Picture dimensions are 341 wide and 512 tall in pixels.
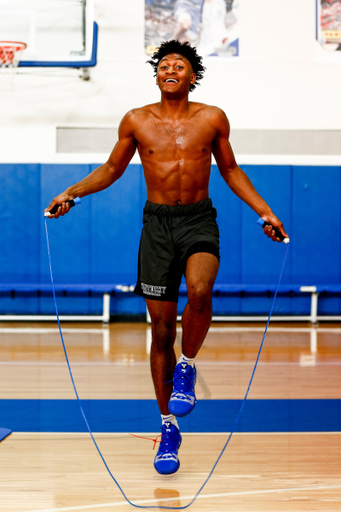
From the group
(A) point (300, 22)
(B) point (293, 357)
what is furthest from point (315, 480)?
Answer: (A) point (300, 22)

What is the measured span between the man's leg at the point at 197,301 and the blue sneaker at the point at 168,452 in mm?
396

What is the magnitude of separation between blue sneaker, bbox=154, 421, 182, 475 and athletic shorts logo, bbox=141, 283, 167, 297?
549 millimetres

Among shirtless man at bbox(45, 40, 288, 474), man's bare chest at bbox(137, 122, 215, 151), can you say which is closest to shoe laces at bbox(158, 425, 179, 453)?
shirtless man at bbox(45, 40, 288, 474)

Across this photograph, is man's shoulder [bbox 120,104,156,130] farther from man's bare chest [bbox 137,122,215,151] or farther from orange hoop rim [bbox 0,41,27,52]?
orange hoop rim [bbox 0,41,27,52]

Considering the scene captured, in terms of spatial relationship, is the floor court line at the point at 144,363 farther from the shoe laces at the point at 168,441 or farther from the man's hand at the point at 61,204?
the man's hand at the point at 61,204

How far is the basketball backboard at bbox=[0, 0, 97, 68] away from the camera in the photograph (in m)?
6.04

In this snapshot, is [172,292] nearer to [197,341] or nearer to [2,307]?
[197,341]

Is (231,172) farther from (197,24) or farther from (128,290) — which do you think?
(197,24)

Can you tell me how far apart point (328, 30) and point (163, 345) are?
5704mm

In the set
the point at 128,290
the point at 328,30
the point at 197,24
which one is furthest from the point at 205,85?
the point at 128,290

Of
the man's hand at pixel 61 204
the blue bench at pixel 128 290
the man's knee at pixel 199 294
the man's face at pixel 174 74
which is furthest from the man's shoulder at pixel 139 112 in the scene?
the blue bench at pixel 128 290

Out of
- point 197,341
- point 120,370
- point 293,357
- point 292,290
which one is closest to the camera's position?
point 197,341

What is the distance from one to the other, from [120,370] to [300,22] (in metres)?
4.79

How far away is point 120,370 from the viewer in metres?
4.29
